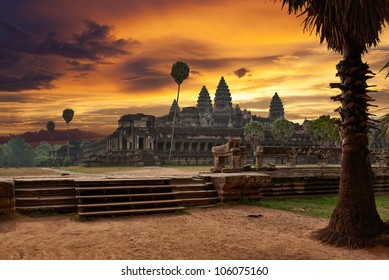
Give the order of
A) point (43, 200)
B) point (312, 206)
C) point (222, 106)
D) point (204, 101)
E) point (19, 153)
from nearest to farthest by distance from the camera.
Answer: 1. point (43, 200)
2. point (312, 206)
3. point (204, 101)
4. point (19, 153)
5. point (222, 106)

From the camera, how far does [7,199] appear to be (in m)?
7.57

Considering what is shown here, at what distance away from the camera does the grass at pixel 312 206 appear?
923 centimetres

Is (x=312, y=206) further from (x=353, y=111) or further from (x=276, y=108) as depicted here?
(x=276, y=108)

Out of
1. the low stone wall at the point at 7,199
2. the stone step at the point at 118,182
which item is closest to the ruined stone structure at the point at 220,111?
the stone step at the point at 118,182

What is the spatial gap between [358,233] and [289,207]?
3.87m

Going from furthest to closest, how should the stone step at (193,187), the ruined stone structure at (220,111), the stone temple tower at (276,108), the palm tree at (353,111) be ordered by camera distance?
the stone temple tower at (276,108) < the ruined stone structure at (220,111) < the stone step at (193,187) < the palm tree at (353,111)

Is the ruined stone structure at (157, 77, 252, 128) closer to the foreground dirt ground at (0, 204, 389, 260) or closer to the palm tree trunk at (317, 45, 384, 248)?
the foreground dirt ground at (0, 204, 389, 260)

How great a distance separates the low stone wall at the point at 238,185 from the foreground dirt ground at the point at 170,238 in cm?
144

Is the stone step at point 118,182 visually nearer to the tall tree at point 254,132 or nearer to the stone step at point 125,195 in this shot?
the stone step at point 125,195

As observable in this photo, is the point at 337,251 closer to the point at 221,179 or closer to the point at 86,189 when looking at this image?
the point at 221,179

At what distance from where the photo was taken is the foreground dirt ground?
5.41 meters

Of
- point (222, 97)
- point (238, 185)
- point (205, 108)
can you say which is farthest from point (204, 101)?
point (238, 185)

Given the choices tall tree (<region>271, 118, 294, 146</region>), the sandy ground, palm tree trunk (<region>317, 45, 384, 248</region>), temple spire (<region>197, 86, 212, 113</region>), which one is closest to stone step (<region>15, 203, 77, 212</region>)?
the sandy ground

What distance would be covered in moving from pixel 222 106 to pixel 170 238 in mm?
102338
